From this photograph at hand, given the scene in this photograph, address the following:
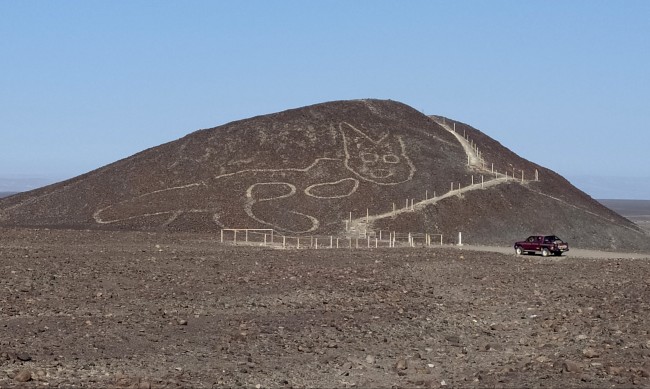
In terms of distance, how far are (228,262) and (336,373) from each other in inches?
903

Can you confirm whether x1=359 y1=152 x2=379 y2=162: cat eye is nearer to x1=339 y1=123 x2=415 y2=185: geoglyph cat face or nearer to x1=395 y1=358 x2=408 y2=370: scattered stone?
x1=339 y1=123 x2=415 y2=185: geoglyph cat face

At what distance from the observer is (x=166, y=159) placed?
4299 inches

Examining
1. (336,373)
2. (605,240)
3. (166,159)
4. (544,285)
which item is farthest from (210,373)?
(166,159)

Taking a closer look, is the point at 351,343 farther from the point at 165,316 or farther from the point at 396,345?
the point at 165,316

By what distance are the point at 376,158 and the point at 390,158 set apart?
5.54 feet

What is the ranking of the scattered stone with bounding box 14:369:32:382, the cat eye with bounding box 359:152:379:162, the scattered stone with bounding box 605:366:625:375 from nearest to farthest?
1. the scattered stone with bounding box 14:369:32:382
2. the scattered stone with bounding box 605:366:625:375
3. the cat eye with bounding box 359:152:379:162

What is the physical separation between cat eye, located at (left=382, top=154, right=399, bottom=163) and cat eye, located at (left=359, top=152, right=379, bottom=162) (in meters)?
0.94

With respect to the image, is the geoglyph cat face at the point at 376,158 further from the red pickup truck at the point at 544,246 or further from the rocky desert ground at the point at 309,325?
the rocky desert ground at the point at 309,325

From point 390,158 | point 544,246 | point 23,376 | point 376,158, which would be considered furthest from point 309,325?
point 390,158

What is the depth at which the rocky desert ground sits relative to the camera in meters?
20.5

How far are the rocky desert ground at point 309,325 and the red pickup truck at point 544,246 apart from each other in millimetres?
17197

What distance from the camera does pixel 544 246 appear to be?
61500 millimetres

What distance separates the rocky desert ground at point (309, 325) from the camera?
20.5 metres

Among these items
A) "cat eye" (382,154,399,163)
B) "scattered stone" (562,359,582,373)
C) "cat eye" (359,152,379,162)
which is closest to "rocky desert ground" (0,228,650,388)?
"scattered stone" (562,359,582,373)
